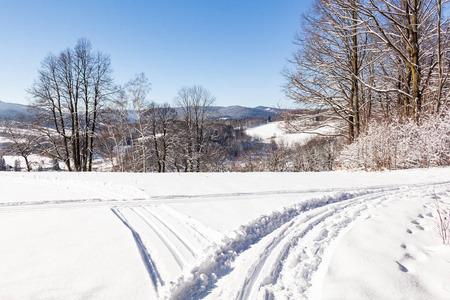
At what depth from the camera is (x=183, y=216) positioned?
3.87 m

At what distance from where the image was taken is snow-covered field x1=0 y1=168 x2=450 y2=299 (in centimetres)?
200

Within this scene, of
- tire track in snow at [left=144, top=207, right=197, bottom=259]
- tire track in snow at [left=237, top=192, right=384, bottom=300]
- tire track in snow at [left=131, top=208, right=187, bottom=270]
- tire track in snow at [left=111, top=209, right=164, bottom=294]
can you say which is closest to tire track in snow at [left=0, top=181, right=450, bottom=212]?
tire track in snow at [left=144, top=207, right=197, bottom=259]

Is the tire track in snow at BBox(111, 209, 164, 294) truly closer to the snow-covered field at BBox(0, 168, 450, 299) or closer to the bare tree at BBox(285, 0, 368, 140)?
the snow-covered field at BBox(0, 168, 450, 299)

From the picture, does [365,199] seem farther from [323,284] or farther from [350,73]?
[350,73]

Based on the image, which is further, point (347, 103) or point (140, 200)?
point (347, 103)

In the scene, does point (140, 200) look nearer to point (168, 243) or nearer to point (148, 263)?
point (168, 243)

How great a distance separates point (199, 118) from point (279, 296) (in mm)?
21009

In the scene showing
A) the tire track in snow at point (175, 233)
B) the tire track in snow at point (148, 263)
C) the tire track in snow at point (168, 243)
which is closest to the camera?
the tire track in snow at point (148, 263)

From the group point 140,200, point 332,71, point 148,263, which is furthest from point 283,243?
point 332,71

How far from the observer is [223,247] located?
2762 millimetres

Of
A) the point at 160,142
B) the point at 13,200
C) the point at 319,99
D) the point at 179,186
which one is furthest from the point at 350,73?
the point at 160,142

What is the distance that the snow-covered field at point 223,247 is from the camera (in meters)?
2.00

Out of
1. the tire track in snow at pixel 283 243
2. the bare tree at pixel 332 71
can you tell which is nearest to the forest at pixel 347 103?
the bare tree at pixel 332 71

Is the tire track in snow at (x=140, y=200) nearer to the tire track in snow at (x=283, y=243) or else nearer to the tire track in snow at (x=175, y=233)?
the tire track in snow at (x=175, y=233)
